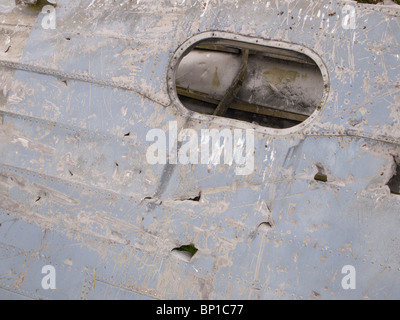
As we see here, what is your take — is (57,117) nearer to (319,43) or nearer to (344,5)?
(319,43)

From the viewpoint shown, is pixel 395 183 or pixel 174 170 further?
pixel 174 170

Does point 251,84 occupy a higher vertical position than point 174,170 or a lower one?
higher

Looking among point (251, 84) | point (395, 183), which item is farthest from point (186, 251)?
point (251, 84)

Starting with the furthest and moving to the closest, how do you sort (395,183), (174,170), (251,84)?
(251,84), (174,170), (395,183)

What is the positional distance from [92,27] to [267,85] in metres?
2.46

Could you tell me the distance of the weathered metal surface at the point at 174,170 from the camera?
372 cm

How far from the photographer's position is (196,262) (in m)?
4.07

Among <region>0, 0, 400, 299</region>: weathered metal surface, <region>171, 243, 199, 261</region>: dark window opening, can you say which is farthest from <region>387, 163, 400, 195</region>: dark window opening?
<region>171, 243, 199, 261</region>: dark window opening

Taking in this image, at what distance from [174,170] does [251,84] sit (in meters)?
2.30

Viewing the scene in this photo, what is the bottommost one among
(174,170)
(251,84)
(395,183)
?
(395,183)

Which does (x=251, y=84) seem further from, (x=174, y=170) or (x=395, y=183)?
(x=395, y=183)

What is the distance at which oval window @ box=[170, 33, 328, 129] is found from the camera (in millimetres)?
5645

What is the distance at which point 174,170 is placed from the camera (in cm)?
411

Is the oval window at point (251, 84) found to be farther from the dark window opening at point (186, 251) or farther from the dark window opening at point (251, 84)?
the dark window opening at point (186, 251)
